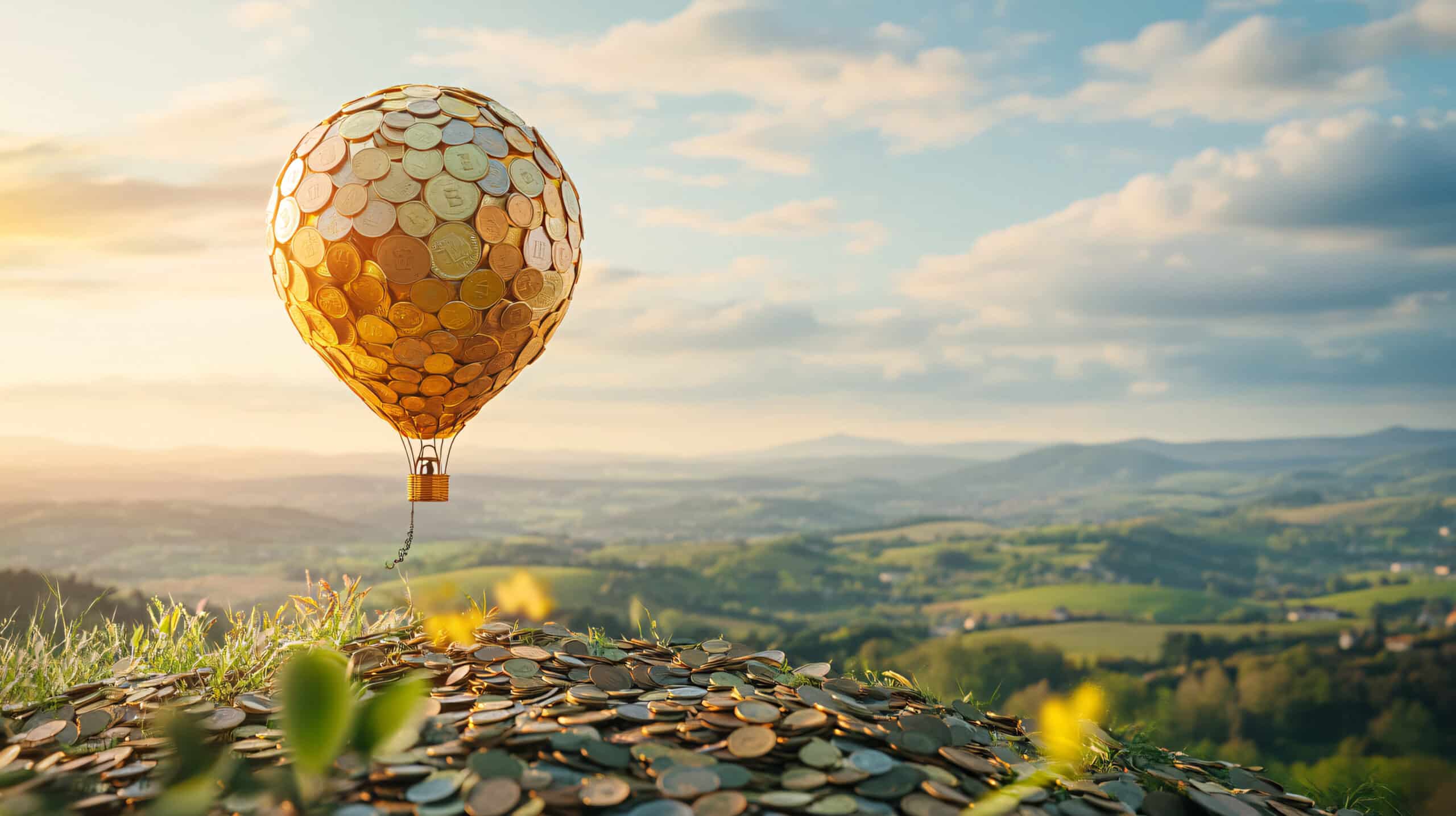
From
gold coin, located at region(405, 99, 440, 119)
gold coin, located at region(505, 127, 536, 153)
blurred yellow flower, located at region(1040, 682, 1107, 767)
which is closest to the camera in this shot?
blurred yellow flower, located at region(1040, 682, 1107, 767)

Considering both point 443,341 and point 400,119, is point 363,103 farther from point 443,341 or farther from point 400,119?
point 443,341

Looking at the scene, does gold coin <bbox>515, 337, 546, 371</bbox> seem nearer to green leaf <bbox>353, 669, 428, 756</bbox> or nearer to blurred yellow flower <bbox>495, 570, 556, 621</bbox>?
blurred yellow flower <bbox>495, 570, 556, 621</bbox>

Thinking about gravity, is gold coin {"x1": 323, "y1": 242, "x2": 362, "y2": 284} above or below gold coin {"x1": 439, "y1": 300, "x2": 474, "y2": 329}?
above

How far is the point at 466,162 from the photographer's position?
6.23 metres

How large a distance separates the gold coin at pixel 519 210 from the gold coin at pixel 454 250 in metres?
0.31

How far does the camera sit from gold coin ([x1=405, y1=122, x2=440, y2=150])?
20.4 feet

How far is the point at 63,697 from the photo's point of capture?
5730 millimetres

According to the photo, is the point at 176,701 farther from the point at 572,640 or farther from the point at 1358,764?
the point at 1358,764

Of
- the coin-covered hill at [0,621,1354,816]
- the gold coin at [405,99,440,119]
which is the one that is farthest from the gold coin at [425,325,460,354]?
the coin-covered hill at [0,621,1354,816]

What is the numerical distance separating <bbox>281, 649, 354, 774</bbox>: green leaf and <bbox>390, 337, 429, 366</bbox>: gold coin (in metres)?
2.97

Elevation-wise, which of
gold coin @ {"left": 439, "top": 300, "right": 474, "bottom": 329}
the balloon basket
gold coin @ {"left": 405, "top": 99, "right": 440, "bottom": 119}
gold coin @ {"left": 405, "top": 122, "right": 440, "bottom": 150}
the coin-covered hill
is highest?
gold coin @ {"left": 405, "top": 99, "right": 440, "bottom": 119}

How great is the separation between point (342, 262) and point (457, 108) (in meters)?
1.43

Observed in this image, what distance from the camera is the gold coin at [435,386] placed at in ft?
21.5

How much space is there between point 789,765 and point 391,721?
1.85 metres
